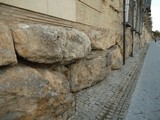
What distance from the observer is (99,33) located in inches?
261

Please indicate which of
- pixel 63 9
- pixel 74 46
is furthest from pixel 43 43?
pixel 63 9

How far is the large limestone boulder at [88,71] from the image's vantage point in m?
4.89

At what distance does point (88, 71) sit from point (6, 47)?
10.1ft

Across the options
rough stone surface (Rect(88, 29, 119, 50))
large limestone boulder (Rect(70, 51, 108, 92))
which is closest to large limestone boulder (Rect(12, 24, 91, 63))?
large limestone boulder (Rect(70, 51, 108, 92))

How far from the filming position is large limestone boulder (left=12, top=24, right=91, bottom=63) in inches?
118

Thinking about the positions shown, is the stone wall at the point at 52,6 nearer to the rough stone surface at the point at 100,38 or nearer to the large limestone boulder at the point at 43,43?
the large limestone boulder at the point at 43,43

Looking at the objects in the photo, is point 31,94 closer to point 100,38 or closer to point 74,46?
point 74,46

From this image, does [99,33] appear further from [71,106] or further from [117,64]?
[71,106]

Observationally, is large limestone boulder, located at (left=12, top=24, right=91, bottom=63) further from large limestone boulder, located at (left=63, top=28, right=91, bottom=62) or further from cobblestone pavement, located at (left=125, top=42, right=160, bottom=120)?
cobblestone pavement, located at (left=125, top=42, right=160, bottom=120)

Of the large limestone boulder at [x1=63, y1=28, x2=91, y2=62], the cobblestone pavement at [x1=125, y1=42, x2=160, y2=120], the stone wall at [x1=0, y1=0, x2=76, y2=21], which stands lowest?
the cobblestone pavement at [x1=125, y1=42, x2=160, y2=120]

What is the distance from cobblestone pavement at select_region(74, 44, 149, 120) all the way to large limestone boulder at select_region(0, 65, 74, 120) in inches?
34.0

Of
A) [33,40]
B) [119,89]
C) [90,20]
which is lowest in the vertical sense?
[119,89]

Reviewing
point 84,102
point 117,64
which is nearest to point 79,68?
point 84,102

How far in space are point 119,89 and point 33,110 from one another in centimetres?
369
